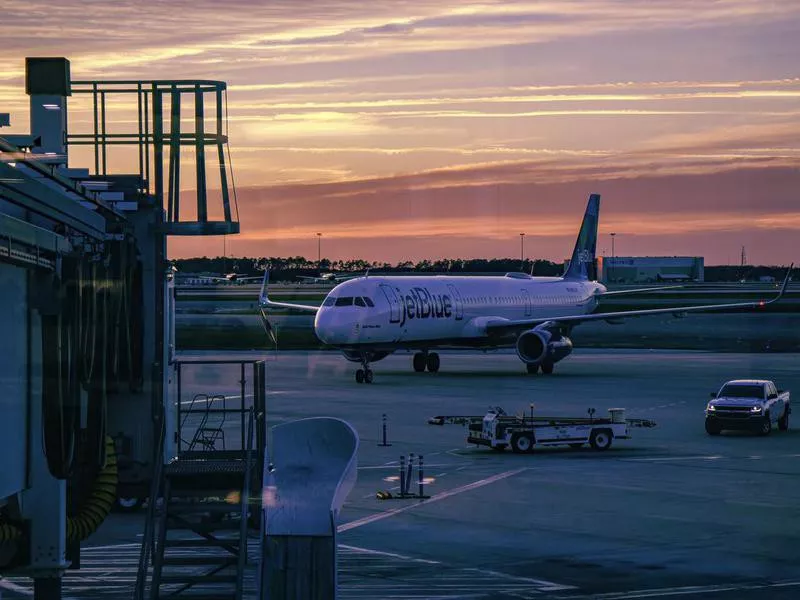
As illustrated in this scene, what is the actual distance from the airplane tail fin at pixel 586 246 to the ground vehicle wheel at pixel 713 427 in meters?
45.4

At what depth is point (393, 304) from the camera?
68438 mm

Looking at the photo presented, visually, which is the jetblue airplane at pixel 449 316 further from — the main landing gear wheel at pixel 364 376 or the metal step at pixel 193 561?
the metal step at pixel 193 561

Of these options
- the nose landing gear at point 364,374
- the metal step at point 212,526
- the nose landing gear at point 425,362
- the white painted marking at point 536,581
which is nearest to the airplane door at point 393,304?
the nose landing gear at point 364,374

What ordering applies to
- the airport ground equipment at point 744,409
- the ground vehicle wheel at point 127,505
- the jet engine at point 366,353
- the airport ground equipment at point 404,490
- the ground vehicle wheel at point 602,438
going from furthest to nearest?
the jet engine at point 366,353, the airport ground equipment at point 744,409, the ground vehicle wheel at point 602,438, the airport ground equipment at point 404,490, the ground vehicle wheel at point 127,505

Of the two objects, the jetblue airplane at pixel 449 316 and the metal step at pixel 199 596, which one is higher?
the jetblue airplane at pixel 449 316

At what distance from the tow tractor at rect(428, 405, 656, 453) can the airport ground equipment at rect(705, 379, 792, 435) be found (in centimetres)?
462

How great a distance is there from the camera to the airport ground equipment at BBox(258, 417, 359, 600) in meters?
19.0

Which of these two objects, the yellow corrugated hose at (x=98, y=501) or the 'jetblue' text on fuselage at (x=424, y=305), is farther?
the 'jetblue' text on fuselage at (x=424, y=305)

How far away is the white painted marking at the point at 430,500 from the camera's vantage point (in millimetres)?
30094

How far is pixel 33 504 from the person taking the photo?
14.7m

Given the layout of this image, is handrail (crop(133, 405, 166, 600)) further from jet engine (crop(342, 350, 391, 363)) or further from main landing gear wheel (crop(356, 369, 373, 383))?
jet engine (crop(342, 350, 391, 363))

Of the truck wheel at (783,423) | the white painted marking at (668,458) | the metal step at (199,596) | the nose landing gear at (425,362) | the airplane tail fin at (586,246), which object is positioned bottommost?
the white painted marking at (668,458)

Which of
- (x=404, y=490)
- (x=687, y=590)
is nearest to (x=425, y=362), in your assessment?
(x=404, y=490)

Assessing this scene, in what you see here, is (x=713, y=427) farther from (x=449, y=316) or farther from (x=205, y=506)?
(x=205, y=506)
